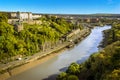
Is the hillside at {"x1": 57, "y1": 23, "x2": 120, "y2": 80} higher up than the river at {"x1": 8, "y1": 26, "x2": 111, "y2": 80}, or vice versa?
the hillside at {"x1": 57, "y1": 23, "x2": 120, "y2": 80}

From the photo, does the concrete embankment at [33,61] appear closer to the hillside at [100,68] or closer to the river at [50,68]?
the river at [50,68]

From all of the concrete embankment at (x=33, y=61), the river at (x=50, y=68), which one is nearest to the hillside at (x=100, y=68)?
the river at (x=50, y=68)

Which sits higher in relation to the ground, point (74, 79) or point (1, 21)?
point (1, 21)

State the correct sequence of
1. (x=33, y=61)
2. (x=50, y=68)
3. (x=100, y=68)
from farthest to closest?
(x=33, y=61) → (x=50, y=68) → (x=100, y=68)

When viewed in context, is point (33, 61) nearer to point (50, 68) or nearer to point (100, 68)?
point (50, 68)

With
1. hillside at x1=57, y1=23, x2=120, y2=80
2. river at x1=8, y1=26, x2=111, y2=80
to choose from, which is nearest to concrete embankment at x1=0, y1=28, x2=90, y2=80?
river at x1=8, y1=26, x2=111, y2=80

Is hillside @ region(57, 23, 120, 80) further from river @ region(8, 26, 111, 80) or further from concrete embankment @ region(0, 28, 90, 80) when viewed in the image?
concrete embankment @ region(0, 28, 90, 80)

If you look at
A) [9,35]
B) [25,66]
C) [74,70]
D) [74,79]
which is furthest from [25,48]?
[74,79]

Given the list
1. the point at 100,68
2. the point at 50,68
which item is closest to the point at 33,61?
the point at 50,68

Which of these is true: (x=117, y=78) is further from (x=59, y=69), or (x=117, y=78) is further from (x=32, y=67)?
(x=32, y=67)

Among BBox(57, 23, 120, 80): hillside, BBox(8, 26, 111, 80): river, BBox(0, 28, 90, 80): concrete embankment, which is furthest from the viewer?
BBox(0, 28, 90, 80): concrete embankment

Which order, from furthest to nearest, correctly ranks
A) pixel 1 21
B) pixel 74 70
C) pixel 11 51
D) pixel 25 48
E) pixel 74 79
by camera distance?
1. pixel 1 21
2. pixel 25 48
3. pixel 11 51
4. pixel 74 70
5. pixel 74 79
